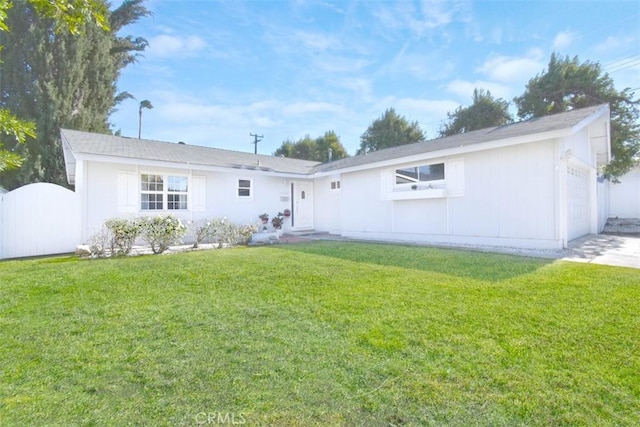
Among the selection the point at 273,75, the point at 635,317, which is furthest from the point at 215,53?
the point at 635,317

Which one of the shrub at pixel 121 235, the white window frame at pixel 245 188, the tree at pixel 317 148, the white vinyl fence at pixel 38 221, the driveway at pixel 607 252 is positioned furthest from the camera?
the tree at pixel 317 148

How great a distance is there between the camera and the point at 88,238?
9023 mm


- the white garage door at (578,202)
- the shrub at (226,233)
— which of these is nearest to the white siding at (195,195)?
the shrub at (226,233)

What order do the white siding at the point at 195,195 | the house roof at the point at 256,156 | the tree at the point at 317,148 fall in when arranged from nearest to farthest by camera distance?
the house roof at the point at 256,156, the white siding at the point at 195,195, the tree at the point at 317,148

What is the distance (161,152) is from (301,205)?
6.50 meters

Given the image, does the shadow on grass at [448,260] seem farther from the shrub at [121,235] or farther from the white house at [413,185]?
the shrub at [121,235]

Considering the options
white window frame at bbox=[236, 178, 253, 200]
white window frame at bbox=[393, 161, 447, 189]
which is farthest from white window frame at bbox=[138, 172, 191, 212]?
white window frame at bbox=[393, 161, 447, 189]

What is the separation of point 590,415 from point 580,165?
10739 mm

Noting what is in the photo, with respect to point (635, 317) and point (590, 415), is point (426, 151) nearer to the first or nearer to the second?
point (635, 317)

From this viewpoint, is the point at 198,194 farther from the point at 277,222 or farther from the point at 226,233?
the point at 277,222

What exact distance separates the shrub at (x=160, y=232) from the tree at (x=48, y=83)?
902cm

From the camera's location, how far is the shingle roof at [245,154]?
8.19 m

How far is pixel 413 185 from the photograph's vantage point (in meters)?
10.4

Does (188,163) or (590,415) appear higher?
(188,163)
